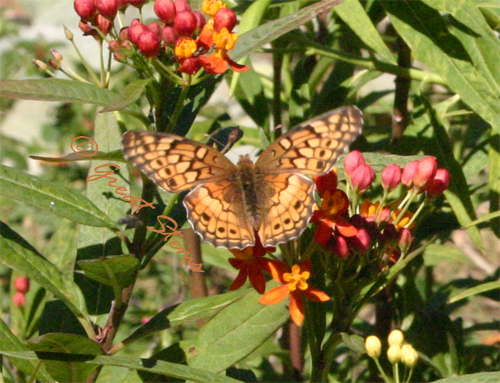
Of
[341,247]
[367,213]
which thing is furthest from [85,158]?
[367,213]

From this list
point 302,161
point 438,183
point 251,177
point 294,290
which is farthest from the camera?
point 251,177

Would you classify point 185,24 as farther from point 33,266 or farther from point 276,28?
point 33,266

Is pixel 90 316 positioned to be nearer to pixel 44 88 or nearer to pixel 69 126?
pixel 44 88

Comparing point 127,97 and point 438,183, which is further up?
point 127,97

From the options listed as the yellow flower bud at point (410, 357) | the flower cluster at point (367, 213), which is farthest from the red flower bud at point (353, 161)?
the yellow flower bud at point (410, 357)

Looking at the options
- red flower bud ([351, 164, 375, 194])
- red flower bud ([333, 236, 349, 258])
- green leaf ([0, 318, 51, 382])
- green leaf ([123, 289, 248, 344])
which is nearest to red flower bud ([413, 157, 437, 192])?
red flower bud ([351, 164, 375, 194])

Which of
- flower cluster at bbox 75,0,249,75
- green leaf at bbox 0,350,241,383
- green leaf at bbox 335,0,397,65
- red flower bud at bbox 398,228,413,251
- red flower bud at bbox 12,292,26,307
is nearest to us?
green leaf at bbox 0,350,241,383

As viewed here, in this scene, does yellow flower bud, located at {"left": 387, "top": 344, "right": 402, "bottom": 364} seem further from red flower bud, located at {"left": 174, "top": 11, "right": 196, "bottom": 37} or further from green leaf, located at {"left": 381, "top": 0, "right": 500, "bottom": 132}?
red flower bud, located at {"left": 174, "top": 11, "right": 196, "bottom": 37}
